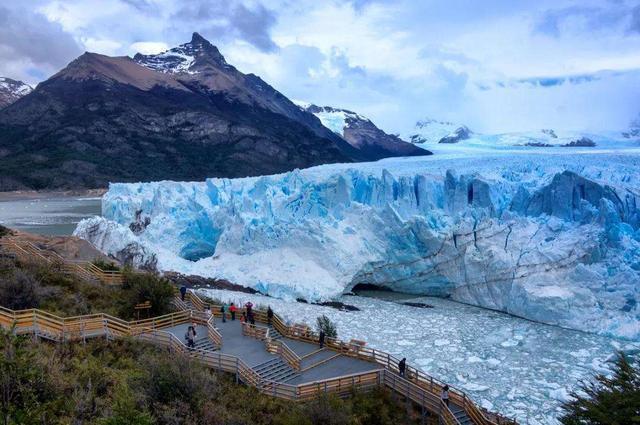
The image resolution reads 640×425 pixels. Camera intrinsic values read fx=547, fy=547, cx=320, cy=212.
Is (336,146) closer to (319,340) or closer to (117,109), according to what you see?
(117,109)

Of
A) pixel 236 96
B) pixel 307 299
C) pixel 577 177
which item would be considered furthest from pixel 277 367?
pixel 236 96

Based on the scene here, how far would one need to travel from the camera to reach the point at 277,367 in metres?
9.62

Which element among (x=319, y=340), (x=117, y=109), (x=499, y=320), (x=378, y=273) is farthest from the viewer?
(x=117, y=109)

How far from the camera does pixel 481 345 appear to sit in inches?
530

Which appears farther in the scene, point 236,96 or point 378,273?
point 236,96

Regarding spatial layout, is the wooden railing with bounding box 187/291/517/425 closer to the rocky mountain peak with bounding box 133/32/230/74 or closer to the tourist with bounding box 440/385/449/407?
the tourist with bounding box 440/385/449/407

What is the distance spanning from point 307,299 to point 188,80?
84318 mm

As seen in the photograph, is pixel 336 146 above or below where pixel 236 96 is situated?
below

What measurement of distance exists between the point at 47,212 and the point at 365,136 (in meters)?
69.5

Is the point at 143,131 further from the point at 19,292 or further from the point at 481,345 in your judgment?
the point at 481,345

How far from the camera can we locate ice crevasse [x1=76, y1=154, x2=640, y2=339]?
610 inches

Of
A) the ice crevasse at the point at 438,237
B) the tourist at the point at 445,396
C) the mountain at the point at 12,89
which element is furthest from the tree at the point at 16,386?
the mountain at the point at 12,89

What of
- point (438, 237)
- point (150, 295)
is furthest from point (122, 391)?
point (438, 237)

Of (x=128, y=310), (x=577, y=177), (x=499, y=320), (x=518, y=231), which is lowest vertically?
(x=499, y=320)
